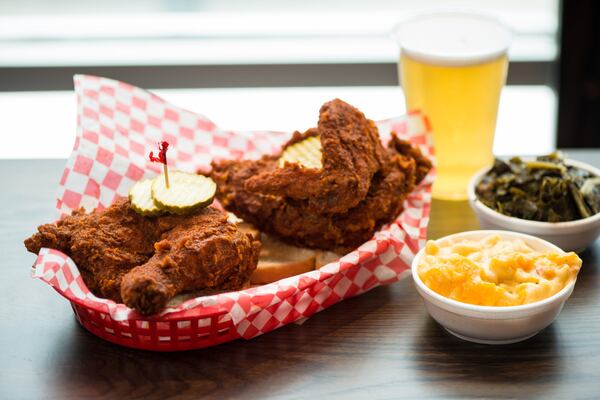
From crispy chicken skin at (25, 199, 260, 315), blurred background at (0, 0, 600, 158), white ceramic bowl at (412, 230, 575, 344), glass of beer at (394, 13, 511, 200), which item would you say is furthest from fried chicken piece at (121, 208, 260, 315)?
blurred background at (0, 0, 600, 158)

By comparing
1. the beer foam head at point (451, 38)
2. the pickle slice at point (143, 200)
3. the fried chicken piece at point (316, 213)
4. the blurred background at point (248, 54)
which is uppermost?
the beer foam head at point (451, 38)

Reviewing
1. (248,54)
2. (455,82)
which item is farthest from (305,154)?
(248,54)

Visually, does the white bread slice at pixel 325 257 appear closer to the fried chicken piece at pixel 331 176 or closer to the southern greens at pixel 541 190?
the fried chicken piece at pixel 331 176

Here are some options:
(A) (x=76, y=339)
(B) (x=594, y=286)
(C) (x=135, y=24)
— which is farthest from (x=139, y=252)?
(C) (x=135, y=24)

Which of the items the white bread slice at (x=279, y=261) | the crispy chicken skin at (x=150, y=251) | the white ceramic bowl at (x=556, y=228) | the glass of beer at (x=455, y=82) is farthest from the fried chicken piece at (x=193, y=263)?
the glass of beer at (x=455, y=82)

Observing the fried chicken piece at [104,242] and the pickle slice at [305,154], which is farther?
the pickle slice at [305,154]

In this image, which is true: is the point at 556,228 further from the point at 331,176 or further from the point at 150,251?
the point at 150,251

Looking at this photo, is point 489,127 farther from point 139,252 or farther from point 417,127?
point 139,252

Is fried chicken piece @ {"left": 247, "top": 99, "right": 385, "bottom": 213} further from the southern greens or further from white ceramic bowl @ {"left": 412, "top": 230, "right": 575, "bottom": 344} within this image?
the southern greens
